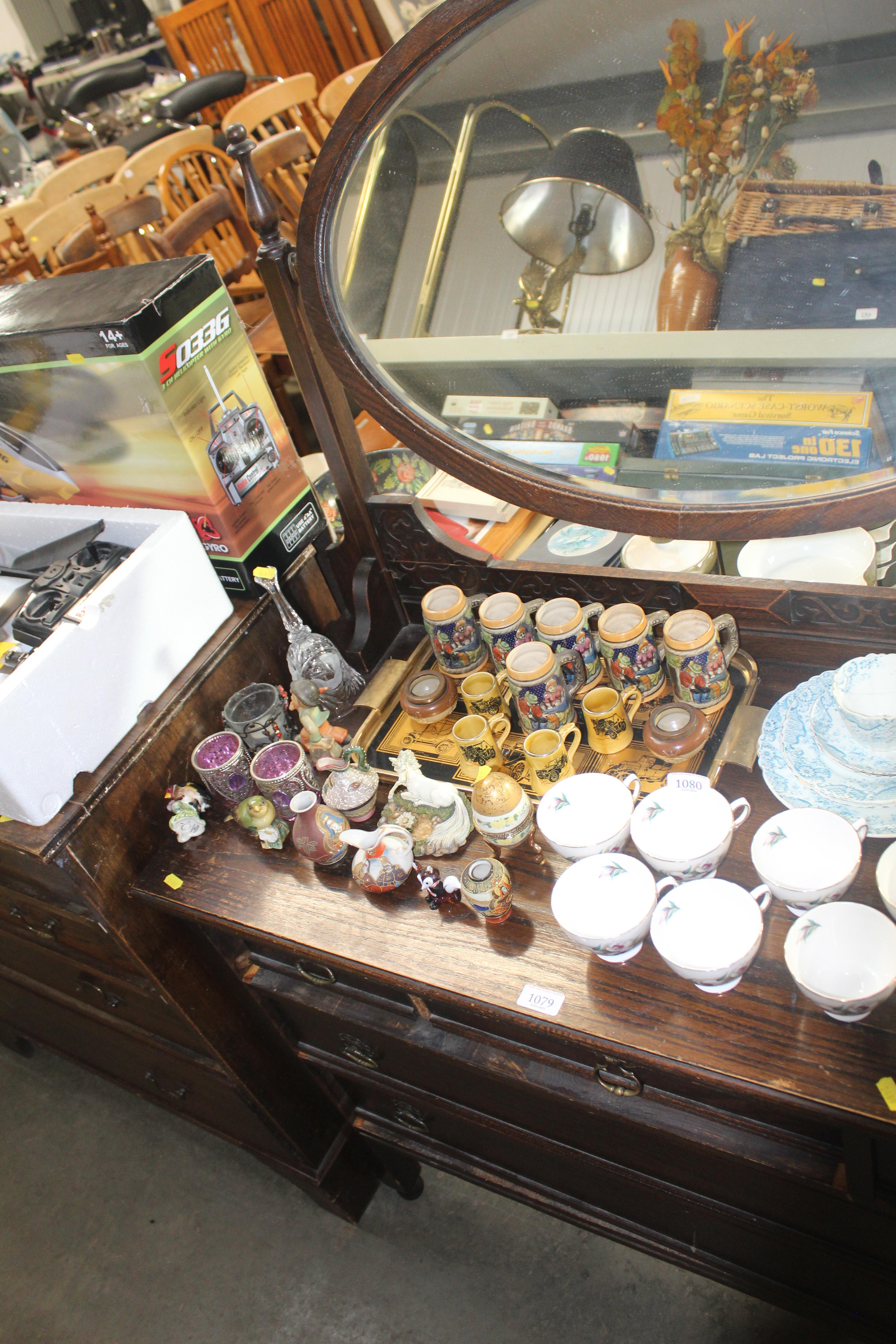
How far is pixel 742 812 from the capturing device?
3.53 feet

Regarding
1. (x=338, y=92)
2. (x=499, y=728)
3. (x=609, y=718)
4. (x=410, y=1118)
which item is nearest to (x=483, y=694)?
(x=499, y=728)

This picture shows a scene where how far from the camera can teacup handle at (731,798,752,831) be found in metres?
1.03

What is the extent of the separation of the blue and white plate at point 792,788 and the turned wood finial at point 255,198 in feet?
2.84

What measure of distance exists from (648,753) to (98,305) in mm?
939

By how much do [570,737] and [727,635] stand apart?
0.79ft

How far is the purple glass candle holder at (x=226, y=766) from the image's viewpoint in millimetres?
1269

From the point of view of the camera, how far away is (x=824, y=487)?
90cm

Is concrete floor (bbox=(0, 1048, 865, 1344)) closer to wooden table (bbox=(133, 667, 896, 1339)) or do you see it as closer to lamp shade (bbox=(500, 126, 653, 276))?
wooden table (bbox=(133, 667, 896, 1339))

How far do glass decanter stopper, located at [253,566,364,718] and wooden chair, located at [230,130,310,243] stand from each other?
7.28 feet

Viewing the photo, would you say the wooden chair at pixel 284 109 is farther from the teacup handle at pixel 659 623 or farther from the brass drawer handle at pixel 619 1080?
the brass drawer handle at pixel 619 1080

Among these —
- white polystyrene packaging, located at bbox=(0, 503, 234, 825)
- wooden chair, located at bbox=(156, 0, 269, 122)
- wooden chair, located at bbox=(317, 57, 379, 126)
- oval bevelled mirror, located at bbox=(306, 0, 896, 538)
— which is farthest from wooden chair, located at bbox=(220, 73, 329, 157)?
oval bevelled mirror, located at bbox=(306, 0, 896, 538)

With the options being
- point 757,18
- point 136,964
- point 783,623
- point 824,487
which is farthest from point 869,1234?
point 757,18

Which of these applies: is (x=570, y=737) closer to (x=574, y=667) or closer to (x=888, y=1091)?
(x=574, y=667)

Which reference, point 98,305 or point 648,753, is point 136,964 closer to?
point 648,753
